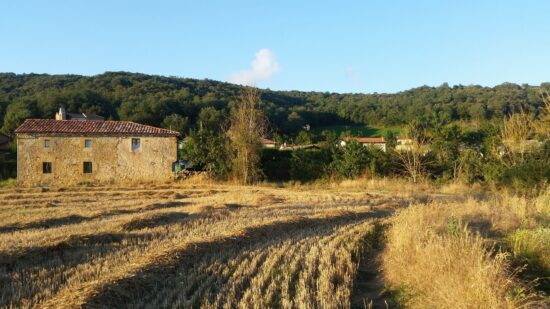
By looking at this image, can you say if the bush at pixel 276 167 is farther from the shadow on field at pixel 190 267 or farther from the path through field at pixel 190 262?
the shadow on field at pixel 190 267

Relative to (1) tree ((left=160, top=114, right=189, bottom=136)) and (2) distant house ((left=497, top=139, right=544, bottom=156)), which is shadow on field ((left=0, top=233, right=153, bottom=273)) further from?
(1) tree ((left=160, top=114, right=189, bottom=136))

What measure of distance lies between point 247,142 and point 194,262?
78.2ft

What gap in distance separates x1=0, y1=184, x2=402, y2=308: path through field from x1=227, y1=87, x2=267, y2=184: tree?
56.7 feet

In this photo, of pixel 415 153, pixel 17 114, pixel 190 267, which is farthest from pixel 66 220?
pixel 17 114

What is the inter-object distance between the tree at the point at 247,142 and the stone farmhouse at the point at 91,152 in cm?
606

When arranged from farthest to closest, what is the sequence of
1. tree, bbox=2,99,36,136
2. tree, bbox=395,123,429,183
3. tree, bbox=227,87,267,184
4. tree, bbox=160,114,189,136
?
tree, bbox=160,114,189,136, tree, bbox=2,99,36,136, tree, bbox=227,87,267,184, tree, bbox=395,123,429,183

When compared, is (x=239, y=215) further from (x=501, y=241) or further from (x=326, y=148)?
(x=326, y=148)

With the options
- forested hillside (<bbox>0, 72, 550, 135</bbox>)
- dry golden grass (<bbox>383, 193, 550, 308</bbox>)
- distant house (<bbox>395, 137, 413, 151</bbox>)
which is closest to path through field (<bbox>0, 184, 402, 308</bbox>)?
dry golden grass (<bbox>383, 193, 550, 308</bbox>)

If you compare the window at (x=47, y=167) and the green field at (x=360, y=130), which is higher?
the green field at (x=360, y=130)

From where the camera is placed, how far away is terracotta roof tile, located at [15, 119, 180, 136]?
108 ft

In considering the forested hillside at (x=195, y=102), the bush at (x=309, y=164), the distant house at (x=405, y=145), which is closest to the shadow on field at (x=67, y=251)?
the bush at (x=309, y=164)

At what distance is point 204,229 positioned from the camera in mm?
11508

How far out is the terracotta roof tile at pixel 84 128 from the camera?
3306 cm

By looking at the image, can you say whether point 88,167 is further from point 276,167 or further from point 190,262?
point 190,262
